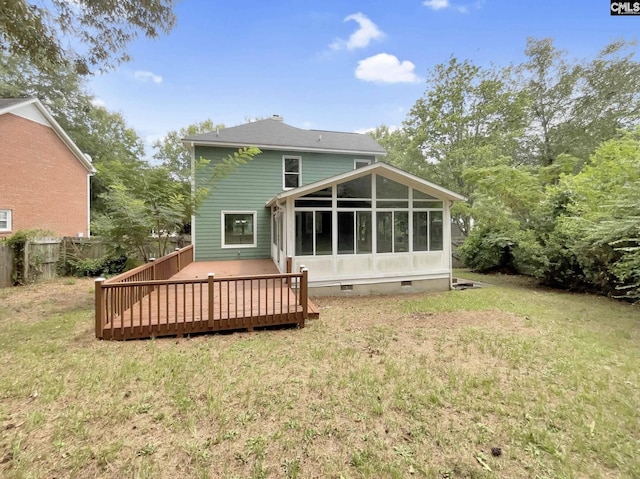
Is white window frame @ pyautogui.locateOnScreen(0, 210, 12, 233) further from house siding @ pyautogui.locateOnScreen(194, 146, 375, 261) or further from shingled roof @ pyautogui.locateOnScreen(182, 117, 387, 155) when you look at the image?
shingled roof @ pyautogui.locateOnScreen(182, 117, 387, 155)

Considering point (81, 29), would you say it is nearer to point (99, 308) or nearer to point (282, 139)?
point (99, 308)

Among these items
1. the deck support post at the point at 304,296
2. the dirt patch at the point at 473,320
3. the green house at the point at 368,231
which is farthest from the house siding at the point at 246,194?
the dirt patch at the point at 473,320

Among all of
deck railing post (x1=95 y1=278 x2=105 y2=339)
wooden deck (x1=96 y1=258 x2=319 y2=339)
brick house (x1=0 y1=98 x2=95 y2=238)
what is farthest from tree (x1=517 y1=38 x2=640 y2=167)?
brick house (x1=0 y1=98 x2=95 y2=238)

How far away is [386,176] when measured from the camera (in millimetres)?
8664

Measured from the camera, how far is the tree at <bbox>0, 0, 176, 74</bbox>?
5613 mm

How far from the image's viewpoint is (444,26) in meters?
11.4

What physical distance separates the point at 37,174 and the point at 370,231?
15.4 meters

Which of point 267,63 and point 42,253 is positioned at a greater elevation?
point 267,63

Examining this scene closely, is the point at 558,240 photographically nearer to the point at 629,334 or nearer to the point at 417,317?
the point at 629,334

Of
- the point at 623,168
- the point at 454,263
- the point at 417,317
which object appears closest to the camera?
the point at 417,317

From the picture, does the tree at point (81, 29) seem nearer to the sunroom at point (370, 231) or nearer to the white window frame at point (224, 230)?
the sunroom at point (370, 231)

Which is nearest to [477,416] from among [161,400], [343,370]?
[343,370]

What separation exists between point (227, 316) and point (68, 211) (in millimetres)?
14934

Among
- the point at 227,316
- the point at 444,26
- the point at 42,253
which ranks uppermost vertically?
the point at 444,26
